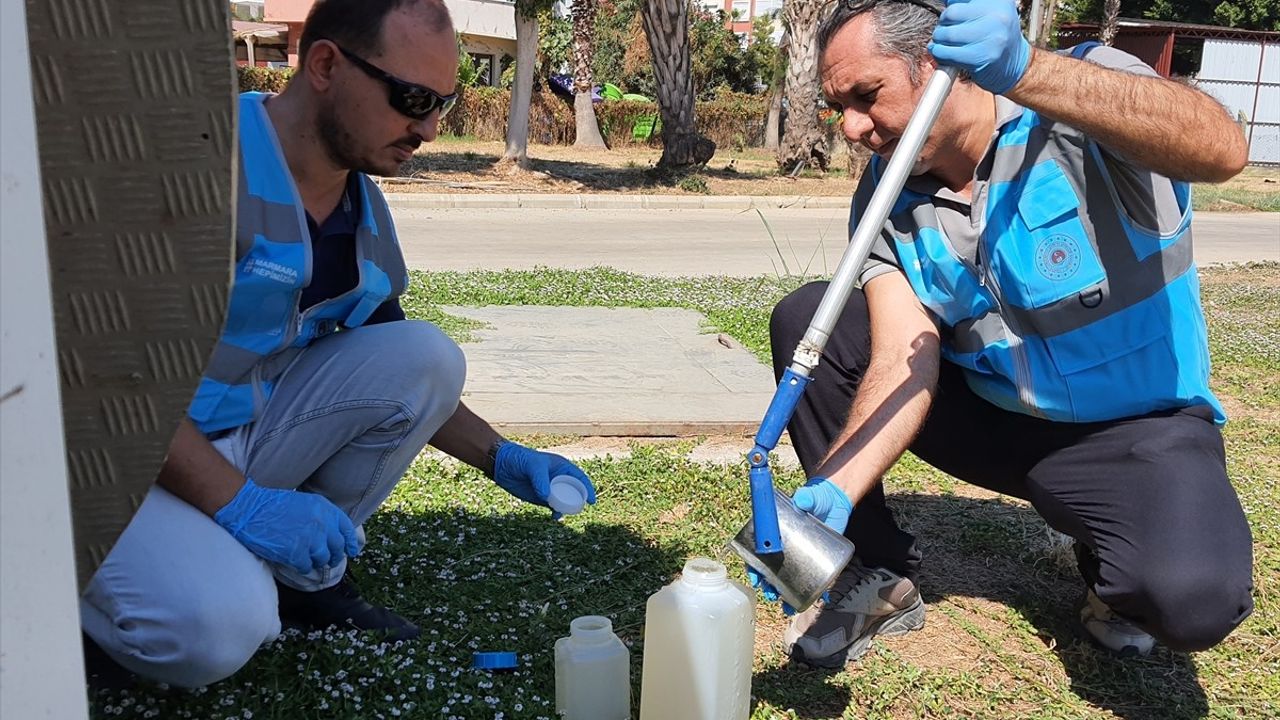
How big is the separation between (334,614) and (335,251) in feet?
2.73

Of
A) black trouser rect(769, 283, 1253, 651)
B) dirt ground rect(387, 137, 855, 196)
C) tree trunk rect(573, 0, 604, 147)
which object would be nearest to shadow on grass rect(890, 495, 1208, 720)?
black trouser rect(769, 283, 1253, 651)

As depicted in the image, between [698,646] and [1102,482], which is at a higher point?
[1102,482]

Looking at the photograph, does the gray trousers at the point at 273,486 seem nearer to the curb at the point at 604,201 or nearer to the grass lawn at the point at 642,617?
the grass lawn at the point at 642,617

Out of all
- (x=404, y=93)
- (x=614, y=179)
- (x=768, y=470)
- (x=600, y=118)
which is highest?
(x=404, y=93)

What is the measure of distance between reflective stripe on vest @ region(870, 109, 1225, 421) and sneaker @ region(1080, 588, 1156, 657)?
0.55 meters

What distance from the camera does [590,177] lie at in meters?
19.0

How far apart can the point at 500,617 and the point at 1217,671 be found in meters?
1.75

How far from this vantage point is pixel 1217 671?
9.34 ft

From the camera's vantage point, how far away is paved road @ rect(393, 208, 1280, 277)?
9812 mm

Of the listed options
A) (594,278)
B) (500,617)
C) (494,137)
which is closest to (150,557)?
(500,617)

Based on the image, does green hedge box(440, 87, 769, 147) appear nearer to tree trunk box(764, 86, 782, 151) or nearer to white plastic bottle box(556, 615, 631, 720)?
tree trunk box(764, 86, 782, 151)

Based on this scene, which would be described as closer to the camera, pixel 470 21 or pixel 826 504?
pixel 826 504

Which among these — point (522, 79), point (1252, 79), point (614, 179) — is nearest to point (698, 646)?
point (522, 79)

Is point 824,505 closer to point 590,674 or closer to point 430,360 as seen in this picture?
point 590,674
